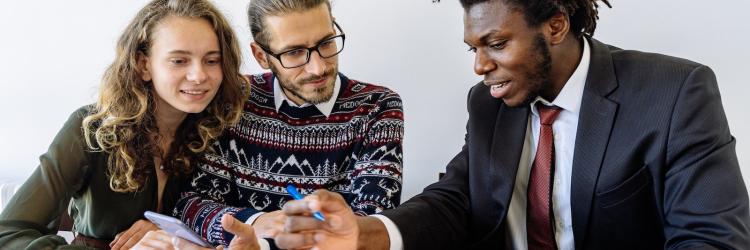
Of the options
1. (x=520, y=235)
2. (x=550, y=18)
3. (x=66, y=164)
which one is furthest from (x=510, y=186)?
(x=66, y=164)

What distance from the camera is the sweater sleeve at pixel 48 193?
1541mm

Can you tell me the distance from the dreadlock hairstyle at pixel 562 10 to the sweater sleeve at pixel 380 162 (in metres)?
0.42

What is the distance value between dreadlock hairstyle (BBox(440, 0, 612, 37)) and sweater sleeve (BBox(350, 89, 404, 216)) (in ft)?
1.36

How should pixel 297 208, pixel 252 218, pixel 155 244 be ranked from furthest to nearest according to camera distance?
pixel 252 218 < pixel 155 244 < pixel 297 208

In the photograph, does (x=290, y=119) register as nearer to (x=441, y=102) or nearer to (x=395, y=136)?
(x=395, y=136)

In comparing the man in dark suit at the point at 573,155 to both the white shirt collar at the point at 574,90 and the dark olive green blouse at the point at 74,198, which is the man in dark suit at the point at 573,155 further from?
the dark olive green blouse at the point at 74,198

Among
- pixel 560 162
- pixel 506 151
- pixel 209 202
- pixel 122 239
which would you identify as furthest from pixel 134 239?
pixel 560 162

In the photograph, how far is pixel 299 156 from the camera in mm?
1849

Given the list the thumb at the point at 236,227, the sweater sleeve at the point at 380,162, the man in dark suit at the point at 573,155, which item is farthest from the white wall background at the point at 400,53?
the thumb at the point at 236,227

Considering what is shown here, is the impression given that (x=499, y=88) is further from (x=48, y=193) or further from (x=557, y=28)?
(x=48, y=193)

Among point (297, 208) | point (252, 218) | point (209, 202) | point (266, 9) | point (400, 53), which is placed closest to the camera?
point (297, 208)

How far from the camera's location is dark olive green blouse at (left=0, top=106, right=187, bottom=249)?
5.27 feet

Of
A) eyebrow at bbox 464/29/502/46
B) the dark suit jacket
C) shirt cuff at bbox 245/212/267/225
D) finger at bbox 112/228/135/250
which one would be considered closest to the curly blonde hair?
finger at bbox 112/228/135/250

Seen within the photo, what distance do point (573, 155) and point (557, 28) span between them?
0.28 metres
